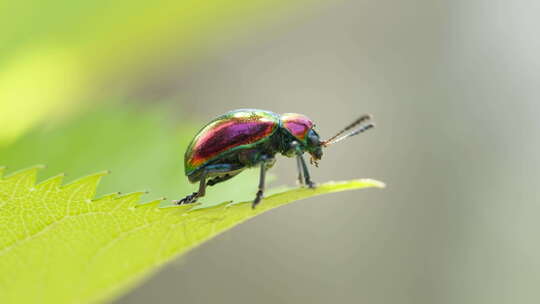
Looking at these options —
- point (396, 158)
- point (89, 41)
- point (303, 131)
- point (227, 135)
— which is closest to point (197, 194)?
point (227, 135)

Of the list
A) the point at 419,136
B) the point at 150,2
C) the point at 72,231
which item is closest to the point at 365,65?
the point at 419,136

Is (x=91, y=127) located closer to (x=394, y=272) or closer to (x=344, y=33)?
(x=394, y=272)

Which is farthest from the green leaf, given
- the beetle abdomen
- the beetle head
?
the beetle head

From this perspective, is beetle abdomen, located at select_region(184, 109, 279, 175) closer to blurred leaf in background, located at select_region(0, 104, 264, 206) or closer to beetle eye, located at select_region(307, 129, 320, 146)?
blurred leaf in background, located at select_region(0, 104, 264, 206)

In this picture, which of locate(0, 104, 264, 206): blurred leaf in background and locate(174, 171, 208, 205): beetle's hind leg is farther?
locate(174, 171, 208, 205): beetle's hind leg

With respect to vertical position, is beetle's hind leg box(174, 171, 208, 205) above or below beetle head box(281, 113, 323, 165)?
below

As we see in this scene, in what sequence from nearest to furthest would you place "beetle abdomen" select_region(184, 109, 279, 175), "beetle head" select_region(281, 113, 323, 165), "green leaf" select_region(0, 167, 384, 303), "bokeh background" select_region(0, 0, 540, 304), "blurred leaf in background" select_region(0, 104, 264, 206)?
"green leaf" select_region(0, 167, 384, 303)
"blurred leaf in background" select_region(0, 104, 264, 206)
"beetle abdomen" select_region(184, 109, 279, 175)
"beetle head" select_region(281, 113, 323, 165)
"bokeh background" select_region(0, 0, 540, 304)

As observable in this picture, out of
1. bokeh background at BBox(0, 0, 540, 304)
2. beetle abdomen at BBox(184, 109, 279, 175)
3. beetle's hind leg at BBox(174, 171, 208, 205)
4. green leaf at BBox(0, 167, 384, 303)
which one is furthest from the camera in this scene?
bokeh background at BBox(0, 0, 540, 304)
